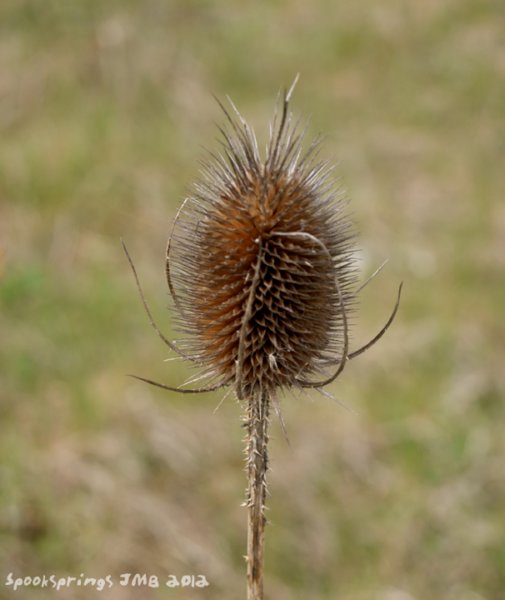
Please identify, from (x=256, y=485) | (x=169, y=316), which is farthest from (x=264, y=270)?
(x=169, y=316)

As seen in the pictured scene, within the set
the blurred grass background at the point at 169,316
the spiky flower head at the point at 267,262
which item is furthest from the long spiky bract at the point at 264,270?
the blurred grass background at the point at 169,316

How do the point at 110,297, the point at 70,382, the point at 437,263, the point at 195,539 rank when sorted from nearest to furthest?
the point at 195,539
the point at 70,382
the point at 110,297
the point at 437,263

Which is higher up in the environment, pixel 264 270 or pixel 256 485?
pixel 264 270

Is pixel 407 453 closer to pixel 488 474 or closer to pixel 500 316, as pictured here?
pixel 488 474

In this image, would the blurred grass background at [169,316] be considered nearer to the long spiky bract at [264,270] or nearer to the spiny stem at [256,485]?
the long spiky bract at [264,270]

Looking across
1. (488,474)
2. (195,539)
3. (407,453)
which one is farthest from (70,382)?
(488,474)

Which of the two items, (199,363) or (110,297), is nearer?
(199,363)

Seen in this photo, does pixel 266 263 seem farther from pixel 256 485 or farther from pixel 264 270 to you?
pixel 256 485
